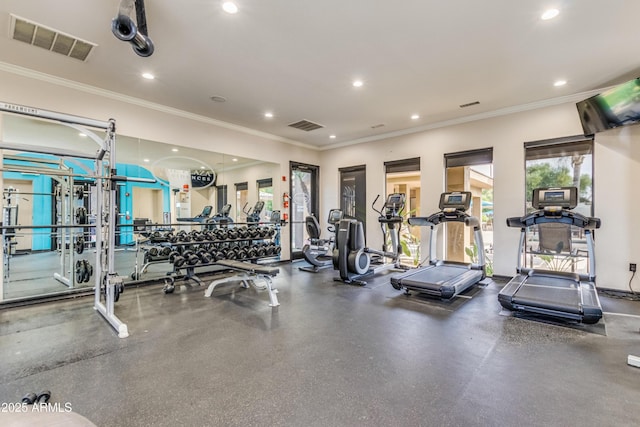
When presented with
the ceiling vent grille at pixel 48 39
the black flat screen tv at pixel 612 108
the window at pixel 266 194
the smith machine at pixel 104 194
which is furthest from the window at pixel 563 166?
the ceiling vent grille at pixel 48 39

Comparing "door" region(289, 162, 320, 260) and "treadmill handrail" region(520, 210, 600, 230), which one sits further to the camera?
"door" region(289, 162, 320, 260)

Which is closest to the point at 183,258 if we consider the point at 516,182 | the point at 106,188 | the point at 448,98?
the point at 106,188

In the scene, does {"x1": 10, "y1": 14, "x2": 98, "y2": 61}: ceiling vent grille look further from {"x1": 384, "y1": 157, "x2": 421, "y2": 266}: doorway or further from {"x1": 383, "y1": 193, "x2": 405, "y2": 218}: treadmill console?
{"x1": 384, "y1": 157, "x2": 421, "y2": 266}: doorway

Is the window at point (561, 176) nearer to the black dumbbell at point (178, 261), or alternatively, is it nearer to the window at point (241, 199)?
the window at point (241, 199)

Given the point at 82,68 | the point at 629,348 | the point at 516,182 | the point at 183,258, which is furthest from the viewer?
the point at 516,182

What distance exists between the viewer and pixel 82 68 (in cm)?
372

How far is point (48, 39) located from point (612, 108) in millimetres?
6996

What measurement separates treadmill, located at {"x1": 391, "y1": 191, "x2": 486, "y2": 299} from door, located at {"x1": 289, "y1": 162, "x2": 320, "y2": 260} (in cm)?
330

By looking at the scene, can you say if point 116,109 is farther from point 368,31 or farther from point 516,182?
point 516,182

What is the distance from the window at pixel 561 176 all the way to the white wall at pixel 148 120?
196 inches

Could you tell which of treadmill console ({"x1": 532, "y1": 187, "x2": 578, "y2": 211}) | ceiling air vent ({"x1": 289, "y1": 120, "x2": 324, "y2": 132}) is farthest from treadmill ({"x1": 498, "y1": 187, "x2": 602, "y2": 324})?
ceiling air vent ({"x1": 289, "y1": 120, "x2": 324, "y2": 132})

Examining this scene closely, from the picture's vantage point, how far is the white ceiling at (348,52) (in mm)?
2672

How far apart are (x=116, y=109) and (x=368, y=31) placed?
4.04 m

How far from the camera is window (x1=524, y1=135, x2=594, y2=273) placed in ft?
14.9
